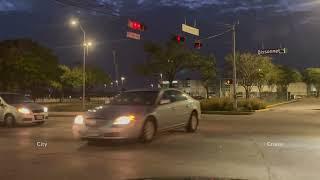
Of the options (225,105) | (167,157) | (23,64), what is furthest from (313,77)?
(167,157)

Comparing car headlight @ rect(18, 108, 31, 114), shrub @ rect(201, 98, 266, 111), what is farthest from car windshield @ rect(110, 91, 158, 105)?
shrub @ rect(201, 98, 266, 111)

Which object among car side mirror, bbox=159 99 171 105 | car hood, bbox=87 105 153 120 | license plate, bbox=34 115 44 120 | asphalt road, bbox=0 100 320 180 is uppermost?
car side mirror, bbox=159 99 171 105

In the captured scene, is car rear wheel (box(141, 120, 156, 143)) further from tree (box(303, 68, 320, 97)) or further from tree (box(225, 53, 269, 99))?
tree (box(303, 68, 320, 97))

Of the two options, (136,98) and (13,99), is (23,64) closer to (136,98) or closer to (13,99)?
(13,99)

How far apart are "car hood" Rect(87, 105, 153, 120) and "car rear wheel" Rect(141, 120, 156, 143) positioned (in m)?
0.33

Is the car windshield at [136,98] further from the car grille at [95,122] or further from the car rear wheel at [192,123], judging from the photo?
the car rear wheel at [192,123]

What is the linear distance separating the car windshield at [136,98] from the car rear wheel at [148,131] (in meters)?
0.83

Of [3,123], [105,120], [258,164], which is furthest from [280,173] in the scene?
[3,123]

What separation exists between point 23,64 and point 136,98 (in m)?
47.9

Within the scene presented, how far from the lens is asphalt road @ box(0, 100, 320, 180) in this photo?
983cm

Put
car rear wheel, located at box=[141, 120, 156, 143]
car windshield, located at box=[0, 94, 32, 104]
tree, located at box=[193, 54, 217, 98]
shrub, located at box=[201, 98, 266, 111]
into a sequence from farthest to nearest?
tree, located at box=[193, 54, 217, 98], shrub, located at box=[201, 98, 266, 111], car windshield, located at box=[0, 94, 32, 104], car rear wheel, located at box=[141, 120, 156, 143]

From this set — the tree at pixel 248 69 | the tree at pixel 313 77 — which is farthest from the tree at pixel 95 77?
the tree at pixel 313 77

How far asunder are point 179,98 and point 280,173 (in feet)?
24.7

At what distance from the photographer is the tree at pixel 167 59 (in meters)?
57.6
